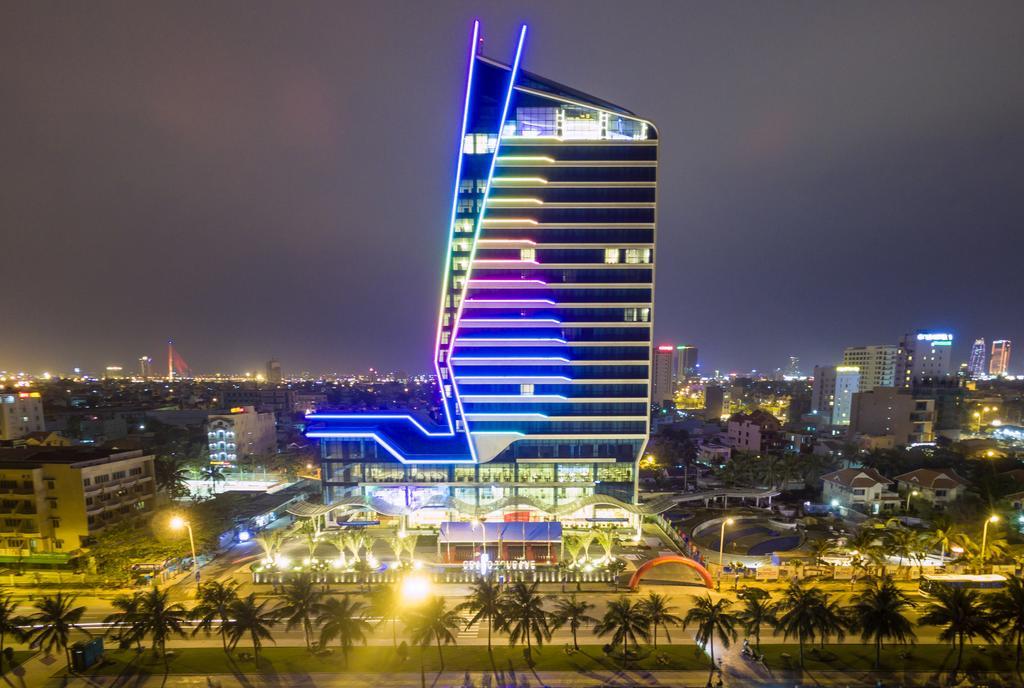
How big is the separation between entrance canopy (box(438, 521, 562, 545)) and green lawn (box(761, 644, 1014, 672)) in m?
21.8

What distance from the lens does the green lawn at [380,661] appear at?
3191 centimetres

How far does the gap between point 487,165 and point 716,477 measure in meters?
69.6

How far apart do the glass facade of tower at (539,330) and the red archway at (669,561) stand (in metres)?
12.6

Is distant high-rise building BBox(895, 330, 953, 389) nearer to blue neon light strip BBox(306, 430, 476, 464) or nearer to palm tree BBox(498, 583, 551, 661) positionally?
blue neon light strip BBox(306, 430, 476, 464)

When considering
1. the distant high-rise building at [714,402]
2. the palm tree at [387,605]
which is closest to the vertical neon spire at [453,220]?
the palm tree at [387,605]

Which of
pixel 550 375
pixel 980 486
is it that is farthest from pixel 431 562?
pixel 980 486

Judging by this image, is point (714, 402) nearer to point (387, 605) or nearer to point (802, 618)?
point (802, 618)

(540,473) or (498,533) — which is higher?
(540,473)

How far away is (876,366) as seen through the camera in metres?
164

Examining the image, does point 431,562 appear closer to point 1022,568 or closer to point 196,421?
point 1022,568

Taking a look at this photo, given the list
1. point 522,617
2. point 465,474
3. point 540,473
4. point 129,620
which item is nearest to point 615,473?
point 540,473

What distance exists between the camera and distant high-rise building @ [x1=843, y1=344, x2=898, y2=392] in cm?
16062

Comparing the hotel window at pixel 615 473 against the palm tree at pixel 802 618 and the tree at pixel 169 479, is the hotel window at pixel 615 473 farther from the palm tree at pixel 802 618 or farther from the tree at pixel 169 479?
the tree at pixel 169 479

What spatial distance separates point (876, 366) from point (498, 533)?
576 ft
